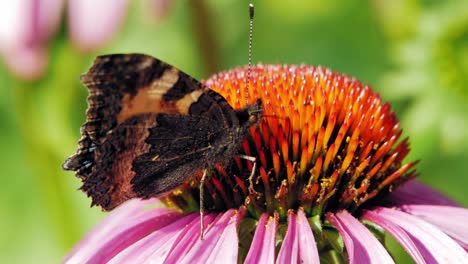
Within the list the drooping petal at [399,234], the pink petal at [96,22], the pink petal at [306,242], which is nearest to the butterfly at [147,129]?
the pink petal at [306,242]

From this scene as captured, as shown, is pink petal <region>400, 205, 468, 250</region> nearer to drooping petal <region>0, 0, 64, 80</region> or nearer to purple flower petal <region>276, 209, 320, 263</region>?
purple flower petal <region>276, 209, 320, 263</region>

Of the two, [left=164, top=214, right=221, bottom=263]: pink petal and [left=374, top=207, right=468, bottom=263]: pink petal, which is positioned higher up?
[left=374, top=207, right=468, bottom=263]: pink petal

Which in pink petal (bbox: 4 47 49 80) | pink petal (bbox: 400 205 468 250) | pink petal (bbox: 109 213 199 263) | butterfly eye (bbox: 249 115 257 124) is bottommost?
pink petal (bbox: 109 213 199 263)

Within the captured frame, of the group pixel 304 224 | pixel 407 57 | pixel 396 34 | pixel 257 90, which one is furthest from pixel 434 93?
pixel 304 224

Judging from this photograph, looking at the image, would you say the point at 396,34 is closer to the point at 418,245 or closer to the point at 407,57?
the point at 407,57

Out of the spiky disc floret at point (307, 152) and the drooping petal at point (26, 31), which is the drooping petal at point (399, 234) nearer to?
the spiky disc floret at point (307, 152)

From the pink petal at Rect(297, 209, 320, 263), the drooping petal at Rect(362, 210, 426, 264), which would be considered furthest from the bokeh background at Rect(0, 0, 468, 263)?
the pink petal at Rect(297, 209, 320, 263)
